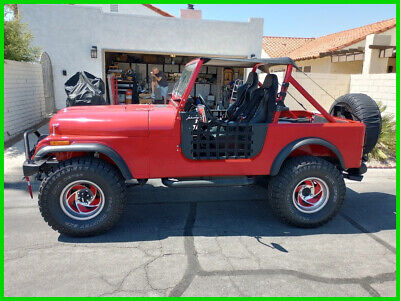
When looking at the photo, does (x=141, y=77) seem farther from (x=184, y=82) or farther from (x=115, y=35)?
(x=184, y=82)

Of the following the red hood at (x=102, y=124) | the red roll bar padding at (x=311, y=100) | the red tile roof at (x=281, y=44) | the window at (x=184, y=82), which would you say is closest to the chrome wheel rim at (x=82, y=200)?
the red hood at (x=102, y=124)

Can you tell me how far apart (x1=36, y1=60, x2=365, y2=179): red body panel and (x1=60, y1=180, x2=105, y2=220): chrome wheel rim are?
17.8 inches

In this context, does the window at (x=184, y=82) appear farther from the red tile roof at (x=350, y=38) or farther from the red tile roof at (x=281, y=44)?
the red tile roof at (x=281, y=44)

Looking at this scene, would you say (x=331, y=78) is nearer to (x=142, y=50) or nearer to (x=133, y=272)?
(x=142, y=50)

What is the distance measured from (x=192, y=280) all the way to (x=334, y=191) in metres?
2.20

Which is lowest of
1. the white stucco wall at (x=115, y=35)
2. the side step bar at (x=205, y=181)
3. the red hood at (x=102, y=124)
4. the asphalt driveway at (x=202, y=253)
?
the asphalt driveway at (x=202, y=253)

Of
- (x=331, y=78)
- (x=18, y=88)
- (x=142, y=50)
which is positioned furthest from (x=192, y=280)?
(x=142, y=50)

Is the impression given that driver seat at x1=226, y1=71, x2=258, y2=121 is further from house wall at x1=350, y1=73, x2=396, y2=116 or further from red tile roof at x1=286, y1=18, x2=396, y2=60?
red tile roof at x1=286, y1=18, x2=396, y2=60

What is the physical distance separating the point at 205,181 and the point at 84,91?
19.9 feet

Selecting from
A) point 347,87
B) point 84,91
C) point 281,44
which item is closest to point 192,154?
point 84,91

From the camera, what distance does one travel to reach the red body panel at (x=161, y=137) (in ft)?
11.6

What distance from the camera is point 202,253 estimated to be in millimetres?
3320

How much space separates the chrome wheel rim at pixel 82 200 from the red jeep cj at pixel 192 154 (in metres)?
0.01

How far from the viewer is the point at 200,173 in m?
3.77
